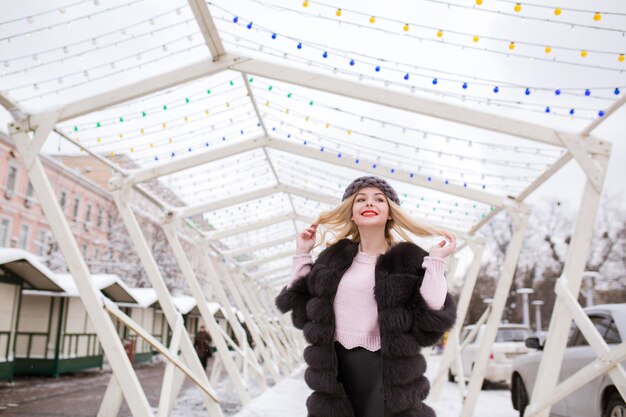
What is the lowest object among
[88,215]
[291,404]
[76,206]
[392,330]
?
[291,404]

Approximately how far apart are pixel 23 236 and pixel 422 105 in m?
30.8

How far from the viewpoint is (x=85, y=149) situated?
649 cm

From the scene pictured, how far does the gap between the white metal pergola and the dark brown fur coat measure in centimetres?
265

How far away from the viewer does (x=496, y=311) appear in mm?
7633

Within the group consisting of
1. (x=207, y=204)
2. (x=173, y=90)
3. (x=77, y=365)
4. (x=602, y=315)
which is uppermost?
(x=173, y=90)

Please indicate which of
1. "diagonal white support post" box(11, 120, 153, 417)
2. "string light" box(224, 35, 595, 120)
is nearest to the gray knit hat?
"string light" box(224, 35, 595, 120)

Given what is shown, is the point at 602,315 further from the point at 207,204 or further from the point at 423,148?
the point at 207,204

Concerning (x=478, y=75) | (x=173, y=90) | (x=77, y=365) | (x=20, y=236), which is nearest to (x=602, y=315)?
(x=478, y=75)

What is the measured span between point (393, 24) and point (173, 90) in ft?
8.37

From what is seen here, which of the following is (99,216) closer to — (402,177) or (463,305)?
(463,305)

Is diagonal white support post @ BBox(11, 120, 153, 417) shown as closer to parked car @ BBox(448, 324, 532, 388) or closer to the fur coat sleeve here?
the fur coat sleeve

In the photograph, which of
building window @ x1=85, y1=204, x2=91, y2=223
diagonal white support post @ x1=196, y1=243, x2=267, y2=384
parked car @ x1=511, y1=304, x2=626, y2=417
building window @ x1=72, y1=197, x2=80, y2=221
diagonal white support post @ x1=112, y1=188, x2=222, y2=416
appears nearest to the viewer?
parked car @ x1=511, y1=304, x2=626, y2=417

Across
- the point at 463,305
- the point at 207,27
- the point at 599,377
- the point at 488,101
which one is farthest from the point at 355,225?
the point at 463,305

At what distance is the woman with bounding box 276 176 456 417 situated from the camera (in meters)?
2.42
